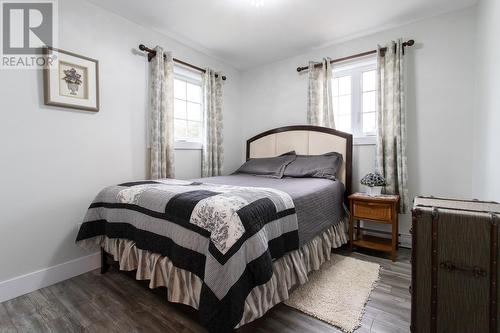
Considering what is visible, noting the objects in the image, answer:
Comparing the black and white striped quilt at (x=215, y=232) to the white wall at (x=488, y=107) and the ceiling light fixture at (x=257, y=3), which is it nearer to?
the white wall at (x=488, y=107)

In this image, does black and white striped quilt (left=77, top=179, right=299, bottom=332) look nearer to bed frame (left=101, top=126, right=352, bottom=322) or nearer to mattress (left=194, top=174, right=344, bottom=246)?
mattress (left=194, top=174, right=344, bottom=246)

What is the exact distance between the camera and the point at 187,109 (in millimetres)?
3307

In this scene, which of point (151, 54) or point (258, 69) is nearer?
point (151, 54)

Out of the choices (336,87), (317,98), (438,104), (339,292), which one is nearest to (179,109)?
(317,98)

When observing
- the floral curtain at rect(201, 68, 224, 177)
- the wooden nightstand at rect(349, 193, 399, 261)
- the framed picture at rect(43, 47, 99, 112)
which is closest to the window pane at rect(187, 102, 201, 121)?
the floral curtain at rect(201, 68, 224, 177)

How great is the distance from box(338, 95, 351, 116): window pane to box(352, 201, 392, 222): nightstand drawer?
1.25 metres

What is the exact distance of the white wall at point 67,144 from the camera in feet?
6.14

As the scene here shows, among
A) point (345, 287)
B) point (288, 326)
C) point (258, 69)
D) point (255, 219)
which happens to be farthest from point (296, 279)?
point (258, 69)

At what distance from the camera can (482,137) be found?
218cm

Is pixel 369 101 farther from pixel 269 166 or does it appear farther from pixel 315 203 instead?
pixel 315 203

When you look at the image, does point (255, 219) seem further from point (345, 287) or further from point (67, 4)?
point (67, 4)

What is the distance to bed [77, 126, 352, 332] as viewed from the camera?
47.4 inches

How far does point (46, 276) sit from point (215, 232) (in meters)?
1.78

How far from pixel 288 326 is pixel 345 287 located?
67 cm
